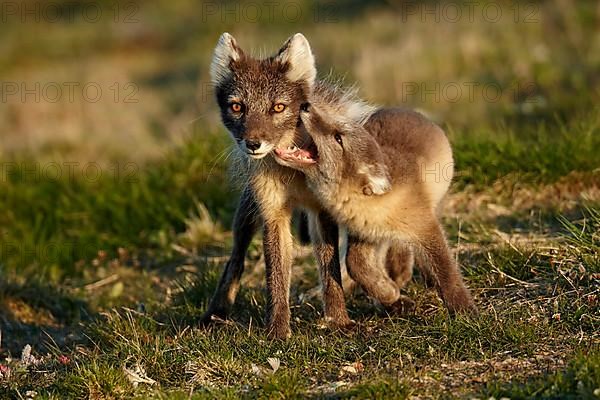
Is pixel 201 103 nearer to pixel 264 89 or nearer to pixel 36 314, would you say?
pixel 36 314

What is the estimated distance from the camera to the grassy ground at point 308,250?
480 cm

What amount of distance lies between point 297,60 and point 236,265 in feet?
5.12

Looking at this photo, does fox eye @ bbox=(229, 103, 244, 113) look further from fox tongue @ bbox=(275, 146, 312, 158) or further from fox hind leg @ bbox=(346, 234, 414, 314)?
fox hind leg @ bbox=(346, 234, 414, 314)

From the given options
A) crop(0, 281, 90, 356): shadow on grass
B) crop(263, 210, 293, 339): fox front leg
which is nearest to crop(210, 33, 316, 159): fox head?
crop(263, 210, 293, 339): fox front leg

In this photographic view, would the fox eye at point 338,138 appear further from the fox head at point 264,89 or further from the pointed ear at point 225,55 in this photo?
the pointed ear at point 225,55

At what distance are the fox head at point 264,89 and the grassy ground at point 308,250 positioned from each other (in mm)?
831

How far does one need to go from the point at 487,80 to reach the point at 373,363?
277 inches

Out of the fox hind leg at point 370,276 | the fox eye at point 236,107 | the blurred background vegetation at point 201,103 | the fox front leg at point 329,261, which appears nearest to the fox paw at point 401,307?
the fox hind leg at point 370,276

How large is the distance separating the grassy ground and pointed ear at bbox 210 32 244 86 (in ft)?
2.53

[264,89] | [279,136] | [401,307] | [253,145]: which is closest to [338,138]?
[279,136]

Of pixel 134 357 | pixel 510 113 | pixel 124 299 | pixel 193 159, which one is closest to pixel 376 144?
pixel 134 357

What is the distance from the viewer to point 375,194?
17.3 feet

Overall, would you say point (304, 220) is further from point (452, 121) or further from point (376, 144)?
point (452, 121)

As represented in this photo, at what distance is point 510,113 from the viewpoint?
33.2ft
